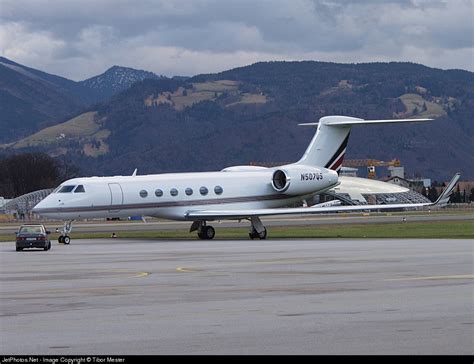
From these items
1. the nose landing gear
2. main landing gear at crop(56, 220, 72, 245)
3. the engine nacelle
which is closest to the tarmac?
main landing gear at crop(56, 220, 72, 245)

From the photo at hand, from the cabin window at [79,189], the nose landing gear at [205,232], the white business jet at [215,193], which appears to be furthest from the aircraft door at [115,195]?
the nose landing gear at [205,232]

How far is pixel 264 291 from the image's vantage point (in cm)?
2559

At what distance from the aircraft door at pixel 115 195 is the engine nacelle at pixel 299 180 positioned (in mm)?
8905

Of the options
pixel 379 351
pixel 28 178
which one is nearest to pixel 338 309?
pixel 379 351

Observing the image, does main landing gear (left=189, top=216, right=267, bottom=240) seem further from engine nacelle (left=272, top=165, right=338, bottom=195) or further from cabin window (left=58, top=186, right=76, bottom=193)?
cabin window (left=58, top=186, right=76, bottom=193)

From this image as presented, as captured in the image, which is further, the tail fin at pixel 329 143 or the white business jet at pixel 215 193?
the tail fin at pixel 329 143

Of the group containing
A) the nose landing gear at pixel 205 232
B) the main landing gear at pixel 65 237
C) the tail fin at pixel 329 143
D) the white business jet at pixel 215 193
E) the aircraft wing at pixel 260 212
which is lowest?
the nose landing gear at pixel 205 232

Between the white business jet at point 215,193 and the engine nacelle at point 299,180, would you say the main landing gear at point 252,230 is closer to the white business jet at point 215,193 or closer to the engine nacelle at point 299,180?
the white business jet at point 215,193

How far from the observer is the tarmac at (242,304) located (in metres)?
17.1

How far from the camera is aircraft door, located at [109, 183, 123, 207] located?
56.6 metres

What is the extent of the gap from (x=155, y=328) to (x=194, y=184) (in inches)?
1602

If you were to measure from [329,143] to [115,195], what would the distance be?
13.5m

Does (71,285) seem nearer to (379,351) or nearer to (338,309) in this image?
(338,309)

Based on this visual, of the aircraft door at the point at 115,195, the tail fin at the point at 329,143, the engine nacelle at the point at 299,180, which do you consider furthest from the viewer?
the tail fin at the point at 329,143
